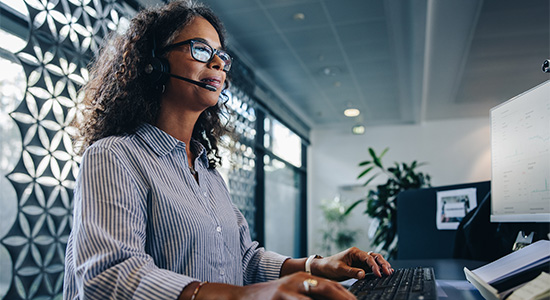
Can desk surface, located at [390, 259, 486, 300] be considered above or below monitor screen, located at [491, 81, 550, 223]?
below

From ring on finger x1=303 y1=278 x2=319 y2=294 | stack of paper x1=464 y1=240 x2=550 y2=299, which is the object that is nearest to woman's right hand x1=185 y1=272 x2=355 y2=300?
ring on finger x1=303 y1=278 x2=319 y2=294

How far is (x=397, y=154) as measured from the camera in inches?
300

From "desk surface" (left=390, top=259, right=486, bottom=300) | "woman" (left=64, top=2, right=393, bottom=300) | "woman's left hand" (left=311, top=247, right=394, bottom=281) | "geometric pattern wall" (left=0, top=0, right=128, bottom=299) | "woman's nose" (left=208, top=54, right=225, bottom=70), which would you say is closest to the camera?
"woman" (left=64, top=2, right=393, bottom=300)

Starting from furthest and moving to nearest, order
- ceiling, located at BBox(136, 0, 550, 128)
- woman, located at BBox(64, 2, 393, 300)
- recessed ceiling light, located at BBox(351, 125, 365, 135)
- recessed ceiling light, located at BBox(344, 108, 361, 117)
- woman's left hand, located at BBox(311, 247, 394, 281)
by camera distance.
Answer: recessed ceiling light, located at BBox(351, 125, 365, 135) < recessed ceiling light, located at BBox(344, 108, 361, 117) < ceiling, located at BBox(136, 0, 550, 128) < woman's left hand, located at BBox(311, 247, 394, 281) < woman, located at BBox(64, 2, 393, 300)

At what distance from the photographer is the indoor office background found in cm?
215

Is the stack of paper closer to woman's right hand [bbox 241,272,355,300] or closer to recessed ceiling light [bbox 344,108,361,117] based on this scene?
woman's right hand [bbox 241,272,355,300]

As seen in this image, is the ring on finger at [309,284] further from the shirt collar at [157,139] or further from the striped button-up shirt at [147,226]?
the shirt collar at [157,139]

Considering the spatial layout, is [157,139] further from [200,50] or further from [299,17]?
[299,17]

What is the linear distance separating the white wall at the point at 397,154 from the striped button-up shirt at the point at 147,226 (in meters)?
6.81

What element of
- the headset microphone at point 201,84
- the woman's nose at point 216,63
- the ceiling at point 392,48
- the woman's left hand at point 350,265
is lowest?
the woman's left hand at point 350,265

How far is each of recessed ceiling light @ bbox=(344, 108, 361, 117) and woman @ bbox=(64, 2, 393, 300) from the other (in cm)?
564

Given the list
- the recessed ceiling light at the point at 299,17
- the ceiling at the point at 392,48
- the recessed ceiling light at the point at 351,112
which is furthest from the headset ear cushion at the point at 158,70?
the recessed ceiling light at the point at 351,112

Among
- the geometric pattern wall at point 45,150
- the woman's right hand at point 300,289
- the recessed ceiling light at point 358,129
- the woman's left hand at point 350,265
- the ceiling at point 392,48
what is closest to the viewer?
the woman's right hand at point 300,289

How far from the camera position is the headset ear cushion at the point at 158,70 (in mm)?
1053
